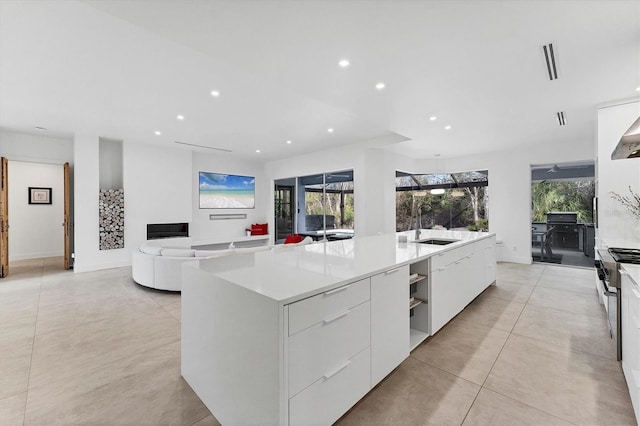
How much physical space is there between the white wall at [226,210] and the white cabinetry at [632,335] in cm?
726

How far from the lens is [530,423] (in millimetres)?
1554

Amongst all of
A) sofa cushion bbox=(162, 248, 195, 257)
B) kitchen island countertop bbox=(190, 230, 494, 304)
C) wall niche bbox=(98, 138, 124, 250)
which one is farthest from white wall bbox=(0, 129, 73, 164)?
kitchen island countertop bbox=(190, 230, 494, 304)

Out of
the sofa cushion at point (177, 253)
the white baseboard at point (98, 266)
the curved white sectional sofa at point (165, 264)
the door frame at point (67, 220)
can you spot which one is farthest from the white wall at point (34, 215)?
the sofa cushion at point (177, 253)

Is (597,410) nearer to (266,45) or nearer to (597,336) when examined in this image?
(597,336)

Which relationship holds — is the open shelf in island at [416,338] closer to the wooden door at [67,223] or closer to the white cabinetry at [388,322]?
the white cabinetry at [388,322]

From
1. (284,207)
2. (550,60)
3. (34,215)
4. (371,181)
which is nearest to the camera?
(550,60)

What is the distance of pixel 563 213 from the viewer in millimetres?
6008

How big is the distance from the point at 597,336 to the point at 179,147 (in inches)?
306

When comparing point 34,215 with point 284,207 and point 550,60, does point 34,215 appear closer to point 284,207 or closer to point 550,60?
point 284,207

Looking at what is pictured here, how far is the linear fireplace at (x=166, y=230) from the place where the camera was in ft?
21.2

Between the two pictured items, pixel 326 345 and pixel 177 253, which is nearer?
pixel 326 345

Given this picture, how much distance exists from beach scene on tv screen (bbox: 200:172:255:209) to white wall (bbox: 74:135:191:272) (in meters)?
0.68

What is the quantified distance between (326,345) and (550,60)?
3.21 meters

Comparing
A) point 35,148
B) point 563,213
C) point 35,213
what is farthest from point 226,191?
point 563,213
